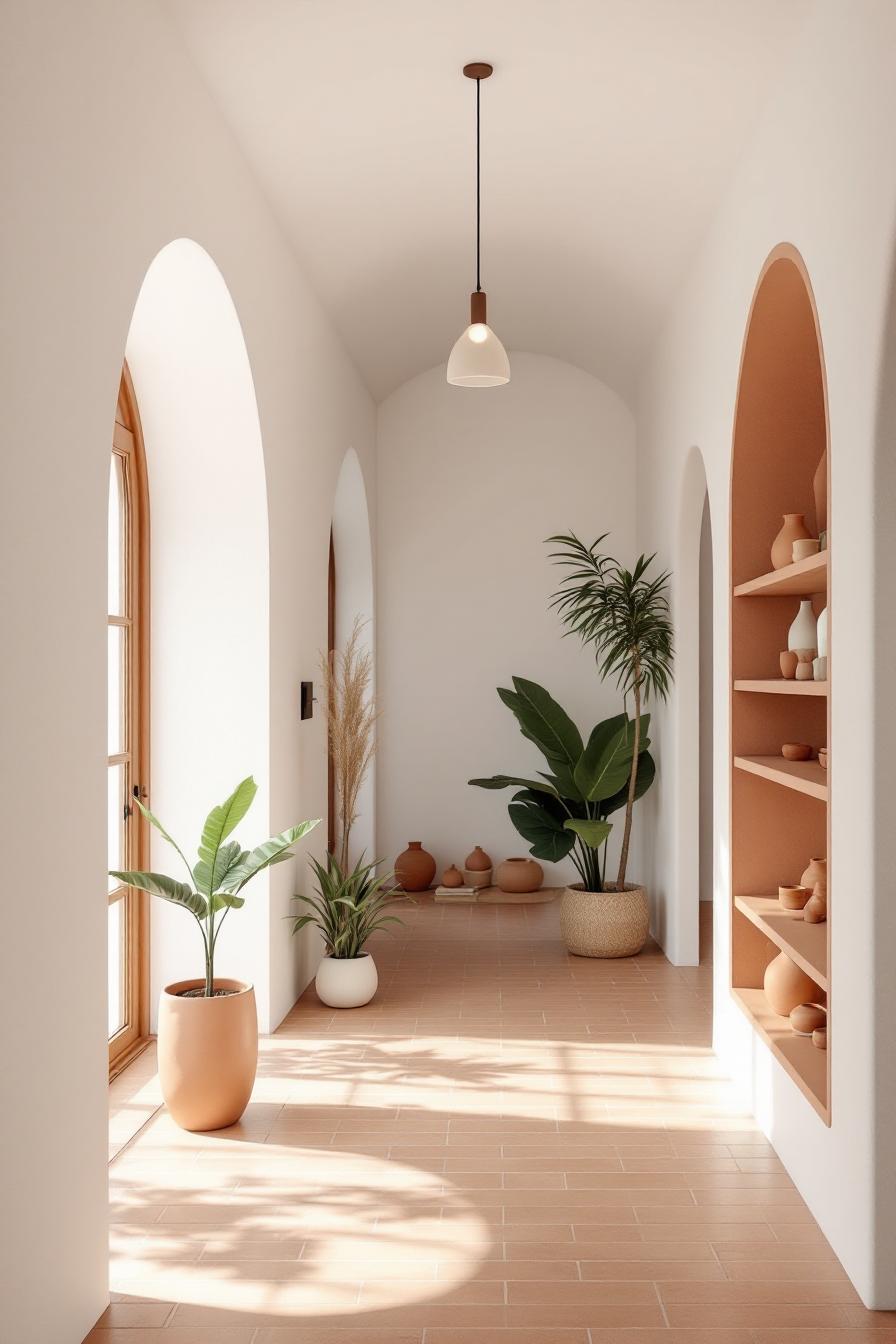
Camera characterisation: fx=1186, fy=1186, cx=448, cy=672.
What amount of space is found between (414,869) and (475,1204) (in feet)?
15.7

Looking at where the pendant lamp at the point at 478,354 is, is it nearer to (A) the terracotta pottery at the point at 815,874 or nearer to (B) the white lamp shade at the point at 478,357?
(B) the white lamp shade at the point at 478,357

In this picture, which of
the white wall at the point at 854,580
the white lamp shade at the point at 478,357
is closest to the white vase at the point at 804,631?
the white wall at the point at 854,580

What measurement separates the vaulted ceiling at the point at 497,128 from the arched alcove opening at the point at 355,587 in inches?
65.5

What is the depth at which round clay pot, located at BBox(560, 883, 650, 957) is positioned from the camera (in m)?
6.13

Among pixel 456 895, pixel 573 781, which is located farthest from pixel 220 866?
pixel 456 895

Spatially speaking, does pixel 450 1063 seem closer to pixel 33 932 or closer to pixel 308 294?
pixel 33 932

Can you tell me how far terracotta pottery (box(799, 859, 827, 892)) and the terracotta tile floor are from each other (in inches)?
31.9

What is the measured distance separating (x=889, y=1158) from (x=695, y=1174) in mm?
887

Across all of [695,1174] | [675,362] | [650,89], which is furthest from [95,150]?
[675,362]

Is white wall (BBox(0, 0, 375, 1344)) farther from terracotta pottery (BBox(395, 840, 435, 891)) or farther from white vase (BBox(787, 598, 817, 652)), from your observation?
terracotta pottery (BBox(395, 840, 435, 891))

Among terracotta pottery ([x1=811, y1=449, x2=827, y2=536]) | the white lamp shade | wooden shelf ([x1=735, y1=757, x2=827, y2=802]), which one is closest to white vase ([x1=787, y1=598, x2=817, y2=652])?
terracotta pottery ([x1=811, y1=449, x2=827, y2=536])

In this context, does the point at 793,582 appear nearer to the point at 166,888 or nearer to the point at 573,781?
the point at 166,888

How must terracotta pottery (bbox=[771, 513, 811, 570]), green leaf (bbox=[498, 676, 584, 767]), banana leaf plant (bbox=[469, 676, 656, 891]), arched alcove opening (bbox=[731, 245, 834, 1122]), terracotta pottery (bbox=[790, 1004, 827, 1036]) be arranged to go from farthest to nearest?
green leaf (bbox=[498, 676, 584, 767]) < banana leaf plant (bbox=[469, 676, 656, 891]) < arched alcove opening (bbox=[731, 245, 834, 1122]) < terracotta pottery (bbox=[771, 513, 811, 570]) < terracotta pottery (bbox=[790, 1004, 827, 1036])

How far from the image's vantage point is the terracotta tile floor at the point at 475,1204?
8.68 ft
